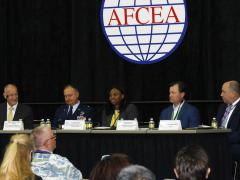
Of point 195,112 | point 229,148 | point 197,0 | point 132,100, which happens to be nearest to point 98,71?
point 132,100

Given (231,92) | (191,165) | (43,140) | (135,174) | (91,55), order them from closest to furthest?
(135,174), (191,165), (43,140), (231,92), (91,55)

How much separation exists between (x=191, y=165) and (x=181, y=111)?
11.9 ft

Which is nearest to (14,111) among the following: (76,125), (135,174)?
(76,125)

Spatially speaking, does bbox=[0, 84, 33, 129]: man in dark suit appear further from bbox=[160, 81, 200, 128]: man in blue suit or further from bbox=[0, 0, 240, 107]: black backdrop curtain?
bbox=[160, 81, 200, 128]: man in blue suit

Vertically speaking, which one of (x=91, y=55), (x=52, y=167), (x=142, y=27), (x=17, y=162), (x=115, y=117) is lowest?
(x=52, y=167)

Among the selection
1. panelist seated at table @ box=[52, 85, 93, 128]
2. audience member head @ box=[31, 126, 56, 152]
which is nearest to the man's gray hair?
panelist seated at table @ box=[52, 85, 93, 128]

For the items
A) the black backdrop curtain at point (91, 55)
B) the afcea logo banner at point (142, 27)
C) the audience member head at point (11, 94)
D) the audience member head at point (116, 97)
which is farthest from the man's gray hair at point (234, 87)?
the audience member head at point (11, 94)

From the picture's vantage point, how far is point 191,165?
8.85 feet

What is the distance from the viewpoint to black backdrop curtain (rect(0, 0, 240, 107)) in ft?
25.6

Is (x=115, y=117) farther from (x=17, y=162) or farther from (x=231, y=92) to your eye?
(x=17, y=162)

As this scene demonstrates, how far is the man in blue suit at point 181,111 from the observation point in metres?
6.23

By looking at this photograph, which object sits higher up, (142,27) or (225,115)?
(142,27)

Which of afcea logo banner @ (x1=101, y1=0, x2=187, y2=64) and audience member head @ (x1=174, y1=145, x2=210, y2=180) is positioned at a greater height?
afcea logo banner @ (x1=101, y1=0, x2=187, y2=64)

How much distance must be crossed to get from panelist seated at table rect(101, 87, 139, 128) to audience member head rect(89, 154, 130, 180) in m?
3.87
